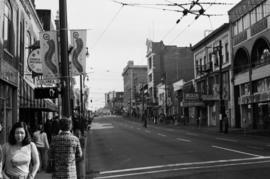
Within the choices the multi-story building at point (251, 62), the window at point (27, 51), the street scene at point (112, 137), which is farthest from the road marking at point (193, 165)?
the multi-story building at point (251, 62)

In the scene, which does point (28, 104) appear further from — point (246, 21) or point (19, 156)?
point (246, 21)

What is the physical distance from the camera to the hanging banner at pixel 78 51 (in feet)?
36.9

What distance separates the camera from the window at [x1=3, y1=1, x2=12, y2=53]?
17906 mm

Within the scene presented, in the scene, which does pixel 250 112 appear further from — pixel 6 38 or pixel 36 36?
pixel 6 38

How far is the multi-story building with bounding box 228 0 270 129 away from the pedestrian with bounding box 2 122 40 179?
1252 inches

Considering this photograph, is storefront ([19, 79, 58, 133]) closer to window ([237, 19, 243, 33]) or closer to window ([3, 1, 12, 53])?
window ([3, 1, 12, 53])

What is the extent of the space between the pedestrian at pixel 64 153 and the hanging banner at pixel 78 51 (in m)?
4.31

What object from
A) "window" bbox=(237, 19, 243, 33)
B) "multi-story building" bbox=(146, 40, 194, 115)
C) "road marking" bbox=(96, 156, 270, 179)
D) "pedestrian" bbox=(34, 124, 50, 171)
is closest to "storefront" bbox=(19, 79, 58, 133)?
"pedestrian" bbox=(34, 124, 50, 171)

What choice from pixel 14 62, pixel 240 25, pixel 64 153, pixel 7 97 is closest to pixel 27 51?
pixel 14 62

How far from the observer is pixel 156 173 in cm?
1282

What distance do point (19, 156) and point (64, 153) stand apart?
108 cm

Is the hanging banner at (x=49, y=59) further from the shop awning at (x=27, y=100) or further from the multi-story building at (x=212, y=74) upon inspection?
the multi-story building at (x=212, y=74)

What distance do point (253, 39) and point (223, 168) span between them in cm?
2883

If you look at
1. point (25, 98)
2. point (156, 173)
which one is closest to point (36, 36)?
point (25, 98)
